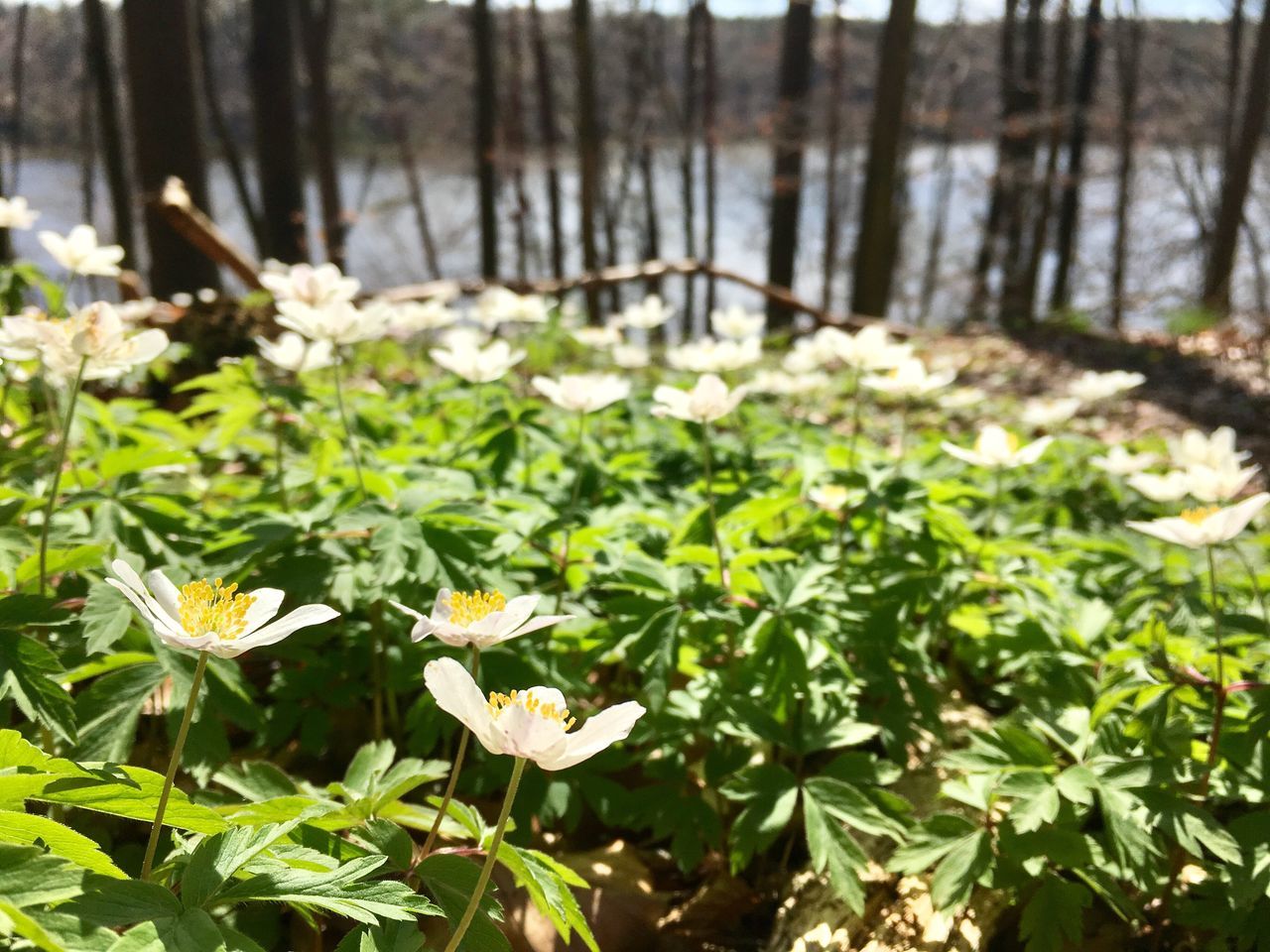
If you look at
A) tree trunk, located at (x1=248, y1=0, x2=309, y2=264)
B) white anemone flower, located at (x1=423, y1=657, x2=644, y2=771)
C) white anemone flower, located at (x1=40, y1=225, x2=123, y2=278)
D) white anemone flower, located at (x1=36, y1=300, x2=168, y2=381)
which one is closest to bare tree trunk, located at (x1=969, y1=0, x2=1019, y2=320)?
tree trunk, located at (x1=248, y1=0, x2=309, y2=264)

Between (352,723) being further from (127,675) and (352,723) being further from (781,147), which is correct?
(781,147)

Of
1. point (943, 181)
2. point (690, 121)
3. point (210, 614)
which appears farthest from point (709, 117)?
point (210, 614)

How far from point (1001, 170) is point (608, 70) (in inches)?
449

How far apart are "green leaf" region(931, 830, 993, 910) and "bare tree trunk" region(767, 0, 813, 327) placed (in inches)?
422

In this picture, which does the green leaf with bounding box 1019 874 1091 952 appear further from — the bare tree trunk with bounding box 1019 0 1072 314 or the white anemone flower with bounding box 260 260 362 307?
the bare tree trunk with bounding box 1019 0 1072 314

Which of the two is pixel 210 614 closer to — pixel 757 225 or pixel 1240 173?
pixel 1240 173

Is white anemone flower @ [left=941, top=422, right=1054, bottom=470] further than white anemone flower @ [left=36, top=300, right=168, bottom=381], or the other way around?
white anemone flower @ [left=941, top=422, right=1054, bottom=470]

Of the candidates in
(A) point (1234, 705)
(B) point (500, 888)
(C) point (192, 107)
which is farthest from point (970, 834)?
(C) point (192, 107)

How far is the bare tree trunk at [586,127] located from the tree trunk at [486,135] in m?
1.35

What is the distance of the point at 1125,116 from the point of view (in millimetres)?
15742

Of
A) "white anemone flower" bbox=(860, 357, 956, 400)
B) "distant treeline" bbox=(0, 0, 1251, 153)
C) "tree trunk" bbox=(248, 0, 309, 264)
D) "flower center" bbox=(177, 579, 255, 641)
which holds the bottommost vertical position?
"flower center" bbox=(177, 579, 255, 641)

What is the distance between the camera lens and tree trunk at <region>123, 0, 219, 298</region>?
18.8ft

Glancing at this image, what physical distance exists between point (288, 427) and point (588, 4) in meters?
11.8

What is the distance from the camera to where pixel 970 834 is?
1670 mm
